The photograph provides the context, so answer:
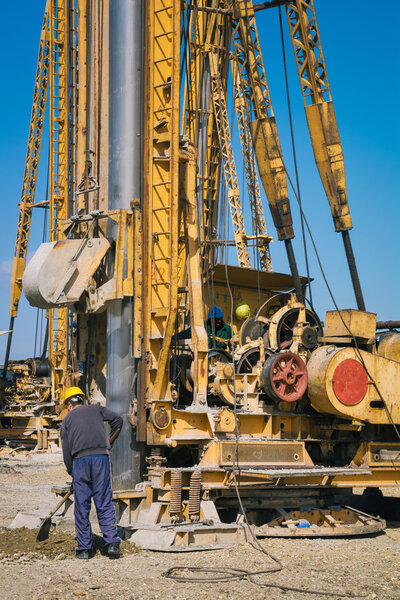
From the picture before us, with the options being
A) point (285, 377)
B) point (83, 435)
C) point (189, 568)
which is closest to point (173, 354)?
point (285, 377)

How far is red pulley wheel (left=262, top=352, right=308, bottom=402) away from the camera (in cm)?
1024

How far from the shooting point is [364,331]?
10.6 m

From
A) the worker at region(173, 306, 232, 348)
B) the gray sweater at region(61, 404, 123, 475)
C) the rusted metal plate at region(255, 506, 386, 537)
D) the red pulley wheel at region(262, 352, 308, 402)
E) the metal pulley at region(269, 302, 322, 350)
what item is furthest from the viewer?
the worker at region(173, 306, 232, 348)

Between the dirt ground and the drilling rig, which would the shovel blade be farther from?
the drilling rig

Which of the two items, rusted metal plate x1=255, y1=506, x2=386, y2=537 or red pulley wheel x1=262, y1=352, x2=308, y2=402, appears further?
red pulley wheel x1=262, y1=352, x2=308, y2=402

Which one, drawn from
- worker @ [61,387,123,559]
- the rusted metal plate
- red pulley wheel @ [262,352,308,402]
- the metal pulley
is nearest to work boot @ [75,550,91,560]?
worker @ [61,387,123,559]

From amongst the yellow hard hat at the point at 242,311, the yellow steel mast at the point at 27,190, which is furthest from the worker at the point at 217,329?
the yellow steel mast at the point at 27,190

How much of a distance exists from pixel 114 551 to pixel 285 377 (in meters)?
3.41

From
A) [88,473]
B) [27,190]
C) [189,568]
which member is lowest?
[189,568]

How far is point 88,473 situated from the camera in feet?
26.2

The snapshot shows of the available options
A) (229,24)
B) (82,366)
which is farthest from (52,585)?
(229,24)

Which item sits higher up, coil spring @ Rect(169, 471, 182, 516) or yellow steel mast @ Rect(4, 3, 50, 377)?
yellow steel mast @ Rect(4, 3, 50, 377)

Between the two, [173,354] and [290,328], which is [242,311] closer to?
[290,328]

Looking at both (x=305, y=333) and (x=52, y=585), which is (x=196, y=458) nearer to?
(x=305, y=333)
